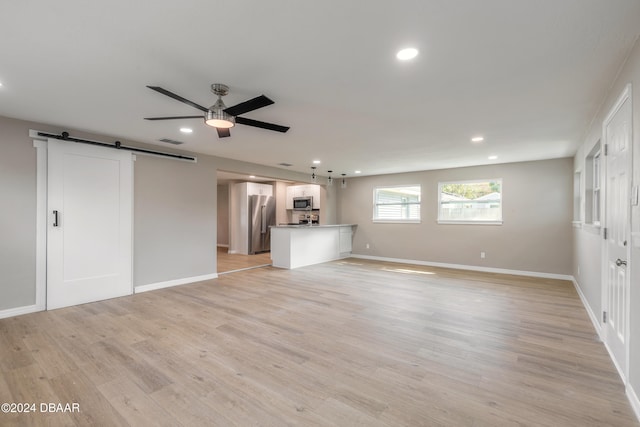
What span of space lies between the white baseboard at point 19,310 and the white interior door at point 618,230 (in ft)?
20.0

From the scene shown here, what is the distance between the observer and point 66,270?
404 cm

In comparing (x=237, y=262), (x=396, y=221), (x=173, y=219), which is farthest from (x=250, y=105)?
(x=396, y=221)

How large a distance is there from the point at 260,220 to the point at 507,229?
264 inches

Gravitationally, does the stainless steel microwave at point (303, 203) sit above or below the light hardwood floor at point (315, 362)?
above

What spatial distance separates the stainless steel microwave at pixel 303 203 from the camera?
9.26 meters

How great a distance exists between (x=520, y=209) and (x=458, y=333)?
437cm

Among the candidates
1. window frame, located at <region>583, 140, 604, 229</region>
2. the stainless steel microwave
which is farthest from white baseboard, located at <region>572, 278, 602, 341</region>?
the stainless steel microwave

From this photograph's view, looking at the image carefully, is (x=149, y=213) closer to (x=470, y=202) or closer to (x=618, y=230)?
(x=618, y=230)

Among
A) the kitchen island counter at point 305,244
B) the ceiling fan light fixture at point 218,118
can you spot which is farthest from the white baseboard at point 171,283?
the ceiling fan light fixture at point 218,118

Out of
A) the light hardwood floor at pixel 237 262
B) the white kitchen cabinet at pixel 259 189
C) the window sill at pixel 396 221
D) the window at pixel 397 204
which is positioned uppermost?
the white kitchen cabinet at pixel 259 189

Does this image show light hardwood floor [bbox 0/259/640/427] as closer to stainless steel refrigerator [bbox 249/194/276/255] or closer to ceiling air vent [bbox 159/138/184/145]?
ceiling air vent [bbox 159/138/184/145]

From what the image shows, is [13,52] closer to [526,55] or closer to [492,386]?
[526,55]

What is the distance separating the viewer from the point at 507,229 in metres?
6.39

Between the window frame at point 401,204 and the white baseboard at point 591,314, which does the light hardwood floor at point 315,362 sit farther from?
the window frame at point 401,204
